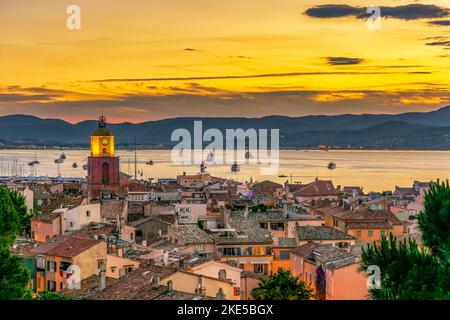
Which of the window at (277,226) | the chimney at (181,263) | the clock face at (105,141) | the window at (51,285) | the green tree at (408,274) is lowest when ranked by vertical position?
the window at (51,285)

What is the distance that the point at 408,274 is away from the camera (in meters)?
10.2

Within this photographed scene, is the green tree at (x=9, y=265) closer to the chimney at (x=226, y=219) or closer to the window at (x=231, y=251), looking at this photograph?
the window at (x=231, y=251)

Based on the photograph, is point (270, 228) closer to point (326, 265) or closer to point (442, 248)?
point (326, 265)

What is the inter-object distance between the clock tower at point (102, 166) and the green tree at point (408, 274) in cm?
→ 3890

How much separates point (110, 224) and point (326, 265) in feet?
33.6

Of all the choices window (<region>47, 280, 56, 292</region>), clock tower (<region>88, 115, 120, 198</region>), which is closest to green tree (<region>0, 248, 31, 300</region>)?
window (<region>47, 280, 56, 292</region>)

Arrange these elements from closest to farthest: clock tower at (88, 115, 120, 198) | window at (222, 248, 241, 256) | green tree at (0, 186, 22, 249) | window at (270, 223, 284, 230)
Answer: green tree at (0, 186, 22, 249)
window at (222, 248, 241, 256)
window at (270, 223, 284, 230)
clock tower at (88, 115, 120, 198)

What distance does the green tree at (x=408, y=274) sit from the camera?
9.30 metres

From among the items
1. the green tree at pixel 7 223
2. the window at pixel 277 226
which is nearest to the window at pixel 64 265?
the green tree at pixel 7 223

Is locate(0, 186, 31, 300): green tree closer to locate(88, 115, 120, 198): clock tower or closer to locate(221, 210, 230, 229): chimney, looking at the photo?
locate(221, 210, 230, 229): chimney

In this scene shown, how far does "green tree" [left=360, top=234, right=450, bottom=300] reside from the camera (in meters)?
9.30

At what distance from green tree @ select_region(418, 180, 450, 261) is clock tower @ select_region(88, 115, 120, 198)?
36667 mm

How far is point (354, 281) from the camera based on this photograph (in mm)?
18422
